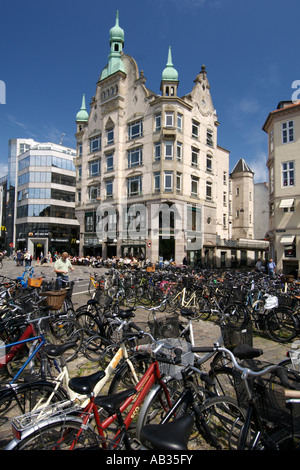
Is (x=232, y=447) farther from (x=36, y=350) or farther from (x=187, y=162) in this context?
(x=187, y=162)

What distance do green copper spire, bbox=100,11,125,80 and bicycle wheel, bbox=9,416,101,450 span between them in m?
36.9

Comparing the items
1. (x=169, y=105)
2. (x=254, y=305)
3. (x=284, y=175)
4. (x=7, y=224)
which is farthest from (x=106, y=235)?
(x=7, y=224)

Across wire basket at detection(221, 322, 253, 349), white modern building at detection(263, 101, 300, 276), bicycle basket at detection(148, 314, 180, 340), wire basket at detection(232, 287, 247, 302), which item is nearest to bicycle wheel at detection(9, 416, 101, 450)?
bicycle basket at detection(148, 314, 180, 340)

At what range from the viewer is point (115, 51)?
34406mm

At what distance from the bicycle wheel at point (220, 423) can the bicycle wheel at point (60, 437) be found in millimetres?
943

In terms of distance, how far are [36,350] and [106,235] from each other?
29467 mm

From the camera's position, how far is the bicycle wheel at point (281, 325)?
6146 millimetres

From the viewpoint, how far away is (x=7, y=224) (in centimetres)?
6206

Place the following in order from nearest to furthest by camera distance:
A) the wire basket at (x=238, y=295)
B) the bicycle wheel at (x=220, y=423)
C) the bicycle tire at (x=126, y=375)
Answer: the bicycle wheel at (x=220, y=423), the bicycle tire at (x=126, y=375), the wire basket at (x=238, y=295)

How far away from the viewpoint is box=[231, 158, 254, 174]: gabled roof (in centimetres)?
4991

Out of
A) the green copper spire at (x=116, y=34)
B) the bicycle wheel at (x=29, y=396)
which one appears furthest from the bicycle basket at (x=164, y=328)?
the green copper spire at (x=116, y=34)

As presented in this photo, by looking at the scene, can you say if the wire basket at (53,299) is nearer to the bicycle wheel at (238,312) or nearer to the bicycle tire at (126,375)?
the bicycle tire at (126,375)

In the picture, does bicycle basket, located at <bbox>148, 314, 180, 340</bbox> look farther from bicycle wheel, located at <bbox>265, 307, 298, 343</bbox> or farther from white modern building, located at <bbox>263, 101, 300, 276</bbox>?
white modern building, located at <bbox>263, 101, 300, 276</bbox>

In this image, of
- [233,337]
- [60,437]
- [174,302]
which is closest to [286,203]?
[174,302]
